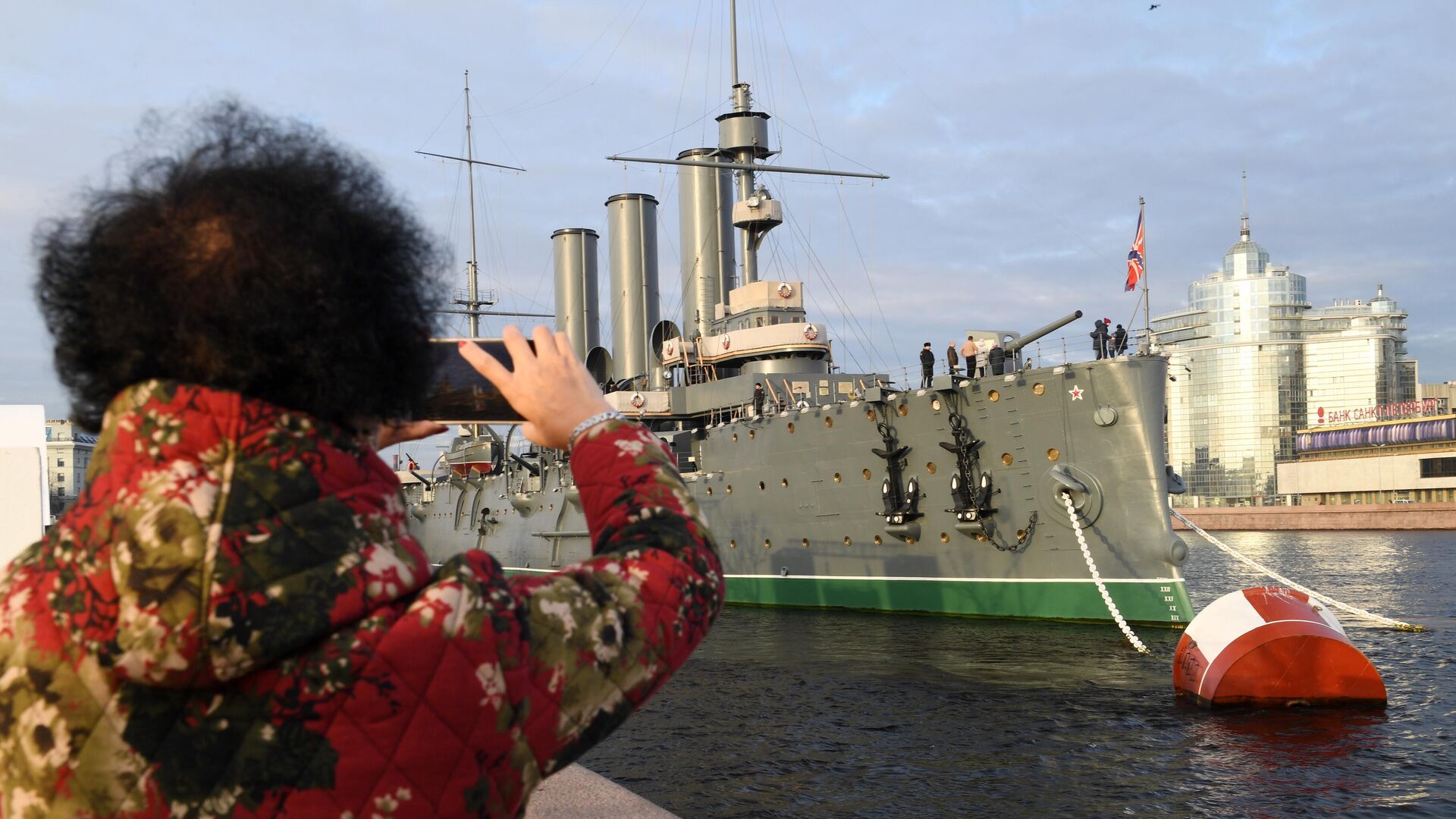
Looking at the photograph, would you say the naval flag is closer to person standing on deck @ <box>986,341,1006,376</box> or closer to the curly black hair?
person standing on deck @ <box>986,341,1006,376</box>

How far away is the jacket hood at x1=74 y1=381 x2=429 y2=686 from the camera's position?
1.10 m

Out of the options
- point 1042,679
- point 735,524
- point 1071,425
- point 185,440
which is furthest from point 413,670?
point 735,524

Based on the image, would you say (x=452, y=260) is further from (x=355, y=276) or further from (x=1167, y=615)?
(x=1167, y=615)

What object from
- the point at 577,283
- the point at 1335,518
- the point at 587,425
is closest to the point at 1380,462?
the point at 1335,518

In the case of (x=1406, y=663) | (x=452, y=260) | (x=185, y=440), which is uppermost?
(x=452, y=260)

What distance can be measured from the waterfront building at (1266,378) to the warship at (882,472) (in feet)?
252

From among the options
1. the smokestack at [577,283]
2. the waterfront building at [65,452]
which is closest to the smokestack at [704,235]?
the smokestack at [577,283]

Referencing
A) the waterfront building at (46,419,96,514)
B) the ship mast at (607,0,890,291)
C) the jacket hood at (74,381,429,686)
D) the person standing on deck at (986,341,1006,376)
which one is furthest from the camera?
the ship mast at (607,0,890,291)

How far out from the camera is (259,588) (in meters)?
1.11

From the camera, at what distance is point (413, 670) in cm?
115

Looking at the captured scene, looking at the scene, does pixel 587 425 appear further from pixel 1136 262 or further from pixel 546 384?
pixel 1136 262

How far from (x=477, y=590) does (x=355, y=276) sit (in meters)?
0.42

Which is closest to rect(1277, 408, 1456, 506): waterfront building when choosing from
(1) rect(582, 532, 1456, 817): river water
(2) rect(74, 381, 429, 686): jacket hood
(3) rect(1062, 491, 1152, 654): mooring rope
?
(1) rect(582, 532, 1456, 817): river water

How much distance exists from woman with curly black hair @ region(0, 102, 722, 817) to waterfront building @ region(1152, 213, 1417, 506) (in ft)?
333
